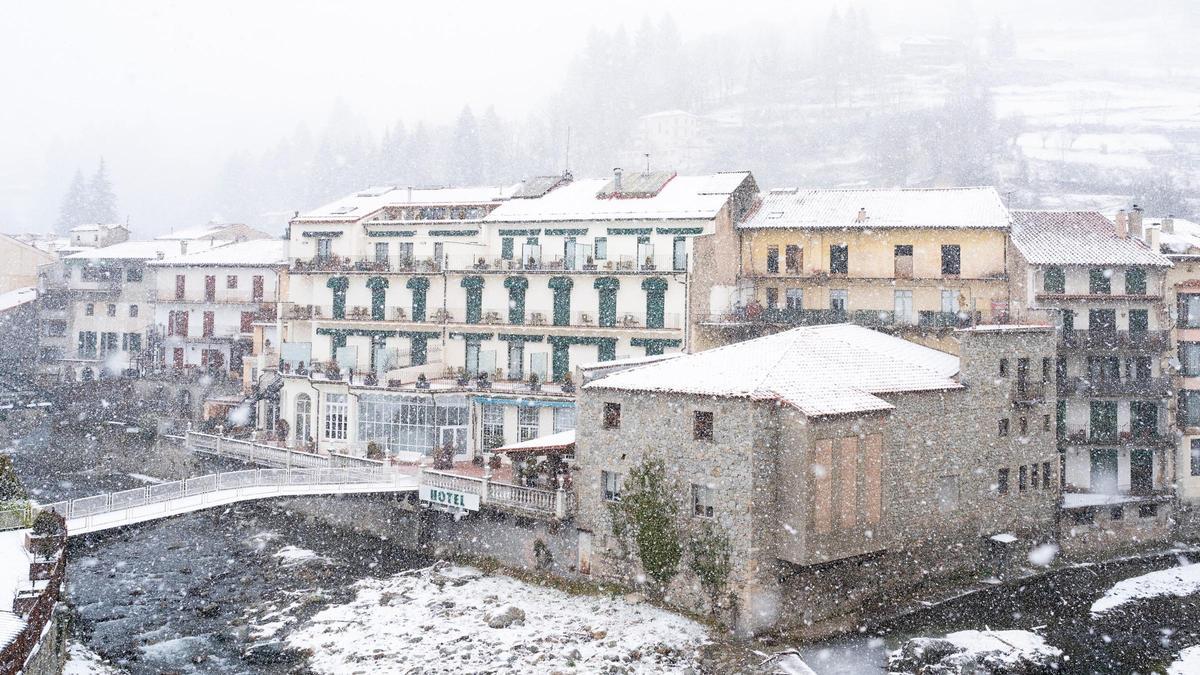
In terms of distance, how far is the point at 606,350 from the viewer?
45.0 meters

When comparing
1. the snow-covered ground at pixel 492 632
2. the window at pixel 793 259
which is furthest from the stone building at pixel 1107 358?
the snow-covered ground at pixel 492 632

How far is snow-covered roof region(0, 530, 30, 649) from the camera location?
19766 mm

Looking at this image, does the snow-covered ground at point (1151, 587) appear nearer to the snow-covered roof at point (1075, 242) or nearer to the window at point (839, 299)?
the snow-covered roof at point (1075, 242)

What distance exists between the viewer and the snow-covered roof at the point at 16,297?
6719 centimetres

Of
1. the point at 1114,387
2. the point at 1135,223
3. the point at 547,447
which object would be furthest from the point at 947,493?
the point at 1135,223

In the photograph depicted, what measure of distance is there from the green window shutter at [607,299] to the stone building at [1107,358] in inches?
A: 698

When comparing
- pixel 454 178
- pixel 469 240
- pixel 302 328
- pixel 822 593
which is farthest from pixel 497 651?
pixel 454 178

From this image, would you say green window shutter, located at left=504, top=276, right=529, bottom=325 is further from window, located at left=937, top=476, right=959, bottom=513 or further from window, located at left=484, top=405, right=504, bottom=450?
window, located at left=937, top=476, right=959, bottom=513

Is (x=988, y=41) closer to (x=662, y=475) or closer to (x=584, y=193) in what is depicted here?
(x=584, y=193)

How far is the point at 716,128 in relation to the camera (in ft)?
459

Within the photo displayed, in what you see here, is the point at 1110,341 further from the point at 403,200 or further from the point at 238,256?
the point at 238,256

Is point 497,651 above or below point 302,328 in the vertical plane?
below

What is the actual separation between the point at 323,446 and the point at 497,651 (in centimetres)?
2215

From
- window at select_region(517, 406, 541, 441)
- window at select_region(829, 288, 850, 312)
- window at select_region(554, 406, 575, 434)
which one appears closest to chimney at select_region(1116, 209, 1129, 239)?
window at select_region(829, 288, 850, 312)
